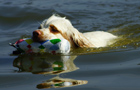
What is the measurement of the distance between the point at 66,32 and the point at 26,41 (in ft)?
2.89

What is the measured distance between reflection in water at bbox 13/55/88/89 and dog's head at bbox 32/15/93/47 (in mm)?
399

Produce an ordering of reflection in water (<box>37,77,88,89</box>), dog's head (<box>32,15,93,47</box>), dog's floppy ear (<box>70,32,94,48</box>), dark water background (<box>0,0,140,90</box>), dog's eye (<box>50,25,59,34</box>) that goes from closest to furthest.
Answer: reflection in water (<box>37,77,88,89</box>), dark water background (<box>0,0,140,90</box>), dog's head (<box>32,15,93,47</box>), dog's eye (<box>50,25,59,34</box>), dog's floppy ear (<box>70,32,94,48</box>)

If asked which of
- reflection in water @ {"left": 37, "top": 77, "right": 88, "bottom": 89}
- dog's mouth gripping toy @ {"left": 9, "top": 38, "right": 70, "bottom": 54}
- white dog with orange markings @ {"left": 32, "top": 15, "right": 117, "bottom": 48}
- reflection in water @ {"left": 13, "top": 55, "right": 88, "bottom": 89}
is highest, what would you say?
white dog with orange markings @ {"left": 32, "top": 15, "right": 117, "bottom": 48}

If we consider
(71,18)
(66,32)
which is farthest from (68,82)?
(71,18)

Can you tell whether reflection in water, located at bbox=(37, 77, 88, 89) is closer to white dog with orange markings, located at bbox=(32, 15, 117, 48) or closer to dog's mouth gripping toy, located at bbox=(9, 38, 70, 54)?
dog's mouth gripping toy, located at bbox=(9, 38, 70, 54)

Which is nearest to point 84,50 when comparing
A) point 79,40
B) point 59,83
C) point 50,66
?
point 79,40

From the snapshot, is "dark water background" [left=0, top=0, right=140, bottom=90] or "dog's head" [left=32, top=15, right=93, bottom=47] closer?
"dark water background" [left=0, top=0, right=140, bottom=90]

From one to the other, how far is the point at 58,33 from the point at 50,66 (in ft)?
3.03

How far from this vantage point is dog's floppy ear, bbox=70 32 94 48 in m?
5.55

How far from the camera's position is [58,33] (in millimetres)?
5289

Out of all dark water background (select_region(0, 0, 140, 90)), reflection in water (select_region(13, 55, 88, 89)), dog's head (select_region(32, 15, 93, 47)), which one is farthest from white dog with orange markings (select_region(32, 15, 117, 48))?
reflection in water (select_region(13, 55, 88, 89))

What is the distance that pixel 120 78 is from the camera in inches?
153

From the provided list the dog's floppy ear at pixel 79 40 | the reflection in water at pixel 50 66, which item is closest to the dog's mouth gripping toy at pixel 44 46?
the reflection in water at pixel 50 66

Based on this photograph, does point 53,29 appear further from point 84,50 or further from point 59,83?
point 59,83
